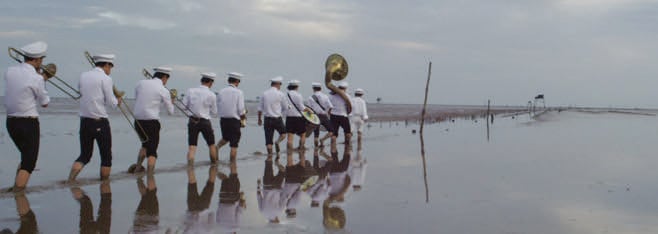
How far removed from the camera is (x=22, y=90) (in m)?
7.82

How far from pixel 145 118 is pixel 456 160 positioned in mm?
6747

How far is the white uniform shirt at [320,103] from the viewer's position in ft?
53.7

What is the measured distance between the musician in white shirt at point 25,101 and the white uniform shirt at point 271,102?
20.6 feet

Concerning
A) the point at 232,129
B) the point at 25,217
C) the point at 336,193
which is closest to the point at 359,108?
the point at 232,129

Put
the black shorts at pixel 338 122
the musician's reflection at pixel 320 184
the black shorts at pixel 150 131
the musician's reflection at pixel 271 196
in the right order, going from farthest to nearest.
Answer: the black shorts at pixel 338 122 < the black shorts at pixel 150 131 < the musician's reflection at pixel 320 184 < the musician's reflection at pixel 271 196

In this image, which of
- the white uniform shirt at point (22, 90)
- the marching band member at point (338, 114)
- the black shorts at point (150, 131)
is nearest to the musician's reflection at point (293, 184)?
the black shorts at point (150, 131)

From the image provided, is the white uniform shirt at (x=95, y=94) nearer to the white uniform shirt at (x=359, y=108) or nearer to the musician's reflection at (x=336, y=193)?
the musician's reflection at (x=336, y=193)

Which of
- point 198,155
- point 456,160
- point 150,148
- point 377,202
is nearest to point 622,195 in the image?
point 377,202


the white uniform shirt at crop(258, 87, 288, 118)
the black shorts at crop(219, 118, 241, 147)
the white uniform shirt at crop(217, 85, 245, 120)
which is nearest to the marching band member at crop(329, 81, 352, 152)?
the white uniform shirt at crop(258, 87, 288, 118)

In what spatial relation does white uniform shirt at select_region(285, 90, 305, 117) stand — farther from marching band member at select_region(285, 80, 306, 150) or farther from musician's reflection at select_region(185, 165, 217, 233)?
musician's reflection at select_region(185, 165, 217, 233)

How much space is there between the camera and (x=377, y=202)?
7926 mm

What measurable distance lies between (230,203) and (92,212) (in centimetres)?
160

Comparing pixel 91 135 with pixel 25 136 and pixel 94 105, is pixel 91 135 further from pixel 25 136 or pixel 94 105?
pixel 25 136

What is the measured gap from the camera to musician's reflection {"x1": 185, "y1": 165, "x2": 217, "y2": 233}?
6.39m
